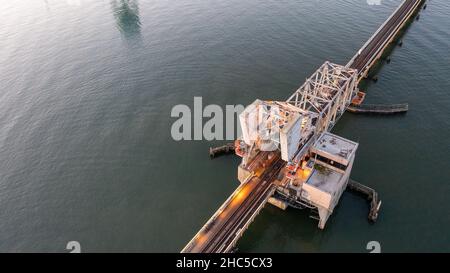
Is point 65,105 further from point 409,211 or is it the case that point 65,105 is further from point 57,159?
point 409,211

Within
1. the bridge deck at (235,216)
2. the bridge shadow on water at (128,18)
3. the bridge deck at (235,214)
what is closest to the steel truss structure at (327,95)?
the bridge deck at (235,214)

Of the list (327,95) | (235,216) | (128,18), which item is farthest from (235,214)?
(128,18)

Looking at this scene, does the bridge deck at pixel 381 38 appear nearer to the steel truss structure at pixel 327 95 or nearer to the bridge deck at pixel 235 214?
the steel truss structure at pixel 327 95

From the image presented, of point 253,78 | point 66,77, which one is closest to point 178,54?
point 253,78

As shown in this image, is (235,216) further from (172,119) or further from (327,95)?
(172,119)

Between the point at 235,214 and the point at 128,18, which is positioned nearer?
the point at 235,214

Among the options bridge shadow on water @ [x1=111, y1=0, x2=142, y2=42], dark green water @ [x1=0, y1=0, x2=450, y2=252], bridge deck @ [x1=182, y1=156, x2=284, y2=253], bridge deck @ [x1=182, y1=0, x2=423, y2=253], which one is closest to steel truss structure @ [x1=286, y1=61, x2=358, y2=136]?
dark green water @ [x1=0, y1=0, x2=450, y2=252]

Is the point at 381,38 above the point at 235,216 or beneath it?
above
